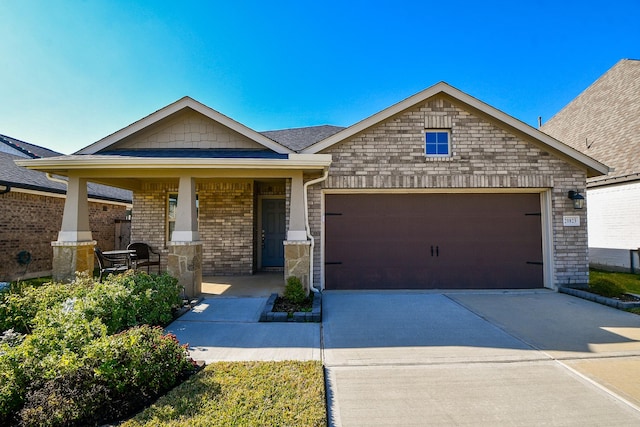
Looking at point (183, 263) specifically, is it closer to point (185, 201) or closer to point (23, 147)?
point (185, 201)

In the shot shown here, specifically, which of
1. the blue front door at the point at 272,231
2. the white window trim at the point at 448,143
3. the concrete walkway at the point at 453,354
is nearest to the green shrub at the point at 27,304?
the concrete walkway at the point at 453,354

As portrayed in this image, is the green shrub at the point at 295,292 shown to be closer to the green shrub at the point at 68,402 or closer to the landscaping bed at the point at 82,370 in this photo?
the landscaping bed at the point at 82,370

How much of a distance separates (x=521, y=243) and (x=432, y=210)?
2.34m

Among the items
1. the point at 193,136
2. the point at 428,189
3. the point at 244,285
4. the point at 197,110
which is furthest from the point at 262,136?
the point at 428,189

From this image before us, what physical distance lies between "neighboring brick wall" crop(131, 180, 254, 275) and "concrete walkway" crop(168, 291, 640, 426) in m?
2.85

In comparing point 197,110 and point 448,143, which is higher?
point 197,110

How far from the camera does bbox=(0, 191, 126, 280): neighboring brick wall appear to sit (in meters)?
8.43

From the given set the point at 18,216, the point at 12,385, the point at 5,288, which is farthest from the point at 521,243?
the point at 18,216

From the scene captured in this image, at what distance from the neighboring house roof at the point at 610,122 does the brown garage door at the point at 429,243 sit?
19.3 ft

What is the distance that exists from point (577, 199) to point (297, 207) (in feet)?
21.9

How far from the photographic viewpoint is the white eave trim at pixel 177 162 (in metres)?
6.07

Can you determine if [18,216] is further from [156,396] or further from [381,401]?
[381,401]

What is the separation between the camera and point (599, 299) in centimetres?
631

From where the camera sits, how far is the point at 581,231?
738 centimetres
